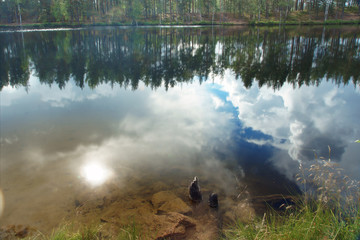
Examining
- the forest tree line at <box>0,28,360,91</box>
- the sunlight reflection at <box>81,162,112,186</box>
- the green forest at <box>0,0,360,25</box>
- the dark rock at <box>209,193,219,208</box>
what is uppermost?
the green forest at <box>0,0,360,25</box>

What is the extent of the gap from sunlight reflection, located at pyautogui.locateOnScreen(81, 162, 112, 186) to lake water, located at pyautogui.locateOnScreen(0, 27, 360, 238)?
4 centimetres

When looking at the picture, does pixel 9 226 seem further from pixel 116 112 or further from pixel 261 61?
pixel 261 61

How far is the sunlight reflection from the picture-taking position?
28.6 feet

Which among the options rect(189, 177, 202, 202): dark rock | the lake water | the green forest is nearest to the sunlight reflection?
the lake water

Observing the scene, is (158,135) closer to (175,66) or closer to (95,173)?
(95,173)

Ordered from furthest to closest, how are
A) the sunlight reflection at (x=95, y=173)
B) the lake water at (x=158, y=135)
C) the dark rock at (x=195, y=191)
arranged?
the sunlight reflection at (x=95, y=173) < the lake water at (x=158, y=135) < the dark rock at (x=195, y=191)

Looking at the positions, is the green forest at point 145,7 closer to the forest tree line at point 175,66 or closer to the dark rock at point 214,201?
the forest tree line at point 175,66

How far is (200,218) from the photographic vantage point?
694 centimetres

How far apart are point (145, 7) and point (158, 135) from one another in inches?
5016

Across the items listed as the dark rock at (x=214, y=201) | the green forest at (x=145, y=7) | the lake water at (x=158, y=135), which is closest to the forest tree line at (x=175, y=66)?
the lake water at (x=158, y=135)

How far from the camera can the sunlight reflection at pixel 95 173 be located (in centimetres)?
871

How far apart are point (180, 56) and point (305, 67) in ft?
52.8

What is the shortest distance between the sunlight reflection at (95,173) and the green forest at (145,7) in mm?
110548

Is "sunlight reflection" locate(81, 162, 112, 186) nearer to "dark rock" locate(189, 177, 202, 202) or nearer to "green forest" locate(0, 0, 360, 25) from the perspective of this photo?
"dark rock" locate(189, 177, 202, 202)
